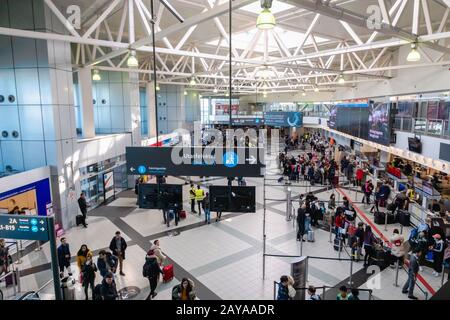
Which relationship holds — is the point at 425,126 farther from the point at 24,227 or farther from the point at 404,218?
the point at 24,227

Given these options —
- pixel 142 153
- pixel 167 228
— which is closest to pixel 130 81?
pixel 167 228

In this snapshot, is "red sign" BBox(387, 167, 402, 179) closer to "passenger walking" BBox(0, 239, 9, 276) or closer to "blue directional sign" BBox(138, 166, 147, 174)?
"blue directional sign" BBox(138, 166, 147, 174)

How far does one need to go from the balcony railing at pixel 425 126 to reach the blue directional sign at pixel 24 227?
39.6 feet

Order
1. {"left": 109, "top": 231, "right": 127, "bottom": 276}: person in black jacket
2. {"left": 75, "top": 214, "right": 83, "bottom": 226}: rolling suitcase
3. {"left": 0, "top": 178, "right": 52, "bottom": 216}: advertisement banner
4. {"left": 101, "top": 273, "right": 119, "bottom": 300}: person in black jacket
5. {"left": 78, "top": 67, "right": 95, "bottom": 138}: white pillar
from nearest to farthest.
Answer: {"left": 101, "top": 273, "right": 119, "bottom": 300}: person in black jacket → {"left": 109, "top": 231, "right": 127, "bottom": 276}: person in black jacket → {"left": 0, "top": 178, "right": 52, "bottom": 216}: advertisement banner → {"left": 75, "top": 214, "right": 83, "bottom": 226}: rolling suitcase → {"left": 78, "top": 67, "right": 95, "bottom": 138}: white pillar

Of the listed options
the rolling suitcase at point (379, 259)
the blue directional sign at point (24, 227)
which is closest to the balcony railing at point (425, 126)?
the rolling suitcase at point (379, 259)

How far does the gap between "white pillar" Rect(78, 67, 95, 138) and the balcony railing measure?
14.2 metres

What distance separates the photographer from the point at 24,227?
5281mm

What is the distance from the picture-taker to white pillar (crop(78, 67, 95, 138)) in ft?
45.9

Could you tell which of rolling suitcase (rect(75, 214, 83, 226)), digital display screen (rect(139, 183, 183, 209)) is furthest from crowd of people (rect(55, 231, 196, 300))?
rolling suitcase (rect(75, 214, 83, 226))

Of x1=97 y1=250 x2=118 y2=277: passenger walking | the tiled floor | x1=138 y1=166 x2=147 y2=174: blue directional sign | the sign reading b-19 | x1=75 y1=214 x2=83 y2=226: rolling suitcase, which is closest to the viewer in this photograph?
the sign reading b-19

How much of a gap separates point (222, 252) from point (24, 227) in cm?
560

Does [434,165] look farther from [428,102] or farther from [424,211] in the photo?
[428,102]

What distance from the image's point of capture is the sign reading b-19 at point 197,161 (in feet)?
20.5

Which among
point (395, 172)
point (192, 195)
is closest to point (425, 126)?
point (395, 172)
